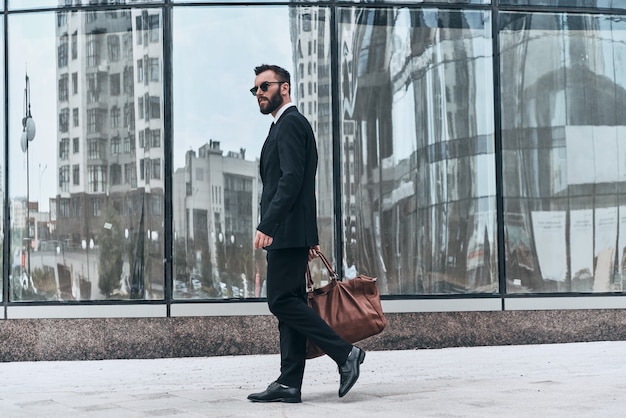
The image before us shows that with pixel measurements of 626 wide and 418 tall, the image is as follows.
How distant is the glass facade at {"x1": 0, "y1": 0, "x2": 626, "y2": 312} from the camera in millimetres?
10219

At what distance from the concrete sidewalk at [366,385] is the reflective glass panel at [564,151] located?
970 millimetres

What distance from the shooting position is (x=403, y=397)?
6418 mm

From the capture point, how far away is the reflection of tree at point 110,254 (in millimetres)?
10188

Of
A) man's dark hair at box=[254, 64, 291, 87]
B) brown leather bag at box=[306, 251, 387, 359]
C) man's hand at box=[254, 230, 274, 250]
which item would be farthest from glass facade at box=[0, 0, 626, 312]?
man's hand at box=[254, 230, 274, 250]

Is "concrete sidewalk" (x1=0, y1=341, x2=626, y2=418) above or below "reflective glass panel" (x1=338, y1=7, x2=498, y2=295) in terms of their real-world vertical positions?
below

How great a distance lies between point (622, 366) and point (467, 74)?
11.7 feet

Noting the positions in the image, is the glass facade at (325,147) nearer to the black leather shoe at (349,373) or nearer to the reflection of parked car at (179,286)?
the reflection of parked car at (179,286)

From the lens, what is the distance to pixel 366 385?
23.5 ft

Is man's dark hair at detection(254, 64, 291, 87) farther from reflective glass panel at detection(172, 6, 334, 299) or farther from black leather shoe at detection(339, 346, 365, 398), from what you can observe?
reflective glass panel at detection(172, 6, 334, 299)

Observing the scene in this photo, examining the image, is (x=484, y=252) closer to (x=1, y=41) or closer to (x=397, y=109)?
(x=397, y=109)

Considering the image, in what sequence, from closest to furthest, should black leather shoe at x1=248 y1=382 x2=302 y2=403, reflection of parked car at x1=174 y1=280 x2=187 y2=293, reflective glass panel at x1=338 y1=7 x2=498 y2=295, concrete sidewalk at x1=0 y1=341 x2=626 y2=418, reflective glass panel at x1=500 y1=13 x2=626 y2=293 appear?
concrete sidewalk at x1=0 y1=341 x2=626 y2=418 → black leather shoe at x1=248 y1=382 x2=302 y2=403 → reflection of parked car at x1=174 y1=280 x2=187 y2=293 → reflective glass panel at x1=338 y1=7 x2=498 y2=295 → reflective glass panel at x1=500 y1=13 x2=626 y2=293

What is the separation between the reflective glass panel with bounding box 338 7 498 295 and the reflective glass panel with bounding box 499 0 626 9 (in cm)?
40

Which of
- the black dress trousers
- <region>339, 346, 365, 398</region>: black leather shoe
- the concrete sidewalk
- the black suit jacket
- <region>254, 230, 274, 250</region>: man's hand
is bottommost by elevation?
the concrete sidewalk

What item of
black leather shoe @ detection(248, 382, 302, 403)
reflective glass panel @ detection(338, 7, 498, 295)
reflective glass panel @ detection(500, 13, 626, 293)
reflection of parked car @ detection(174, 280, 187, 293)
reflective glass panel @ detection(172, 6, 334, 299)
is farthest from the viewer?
reflective glass panel @ detection(500, 13, 626, 293)
